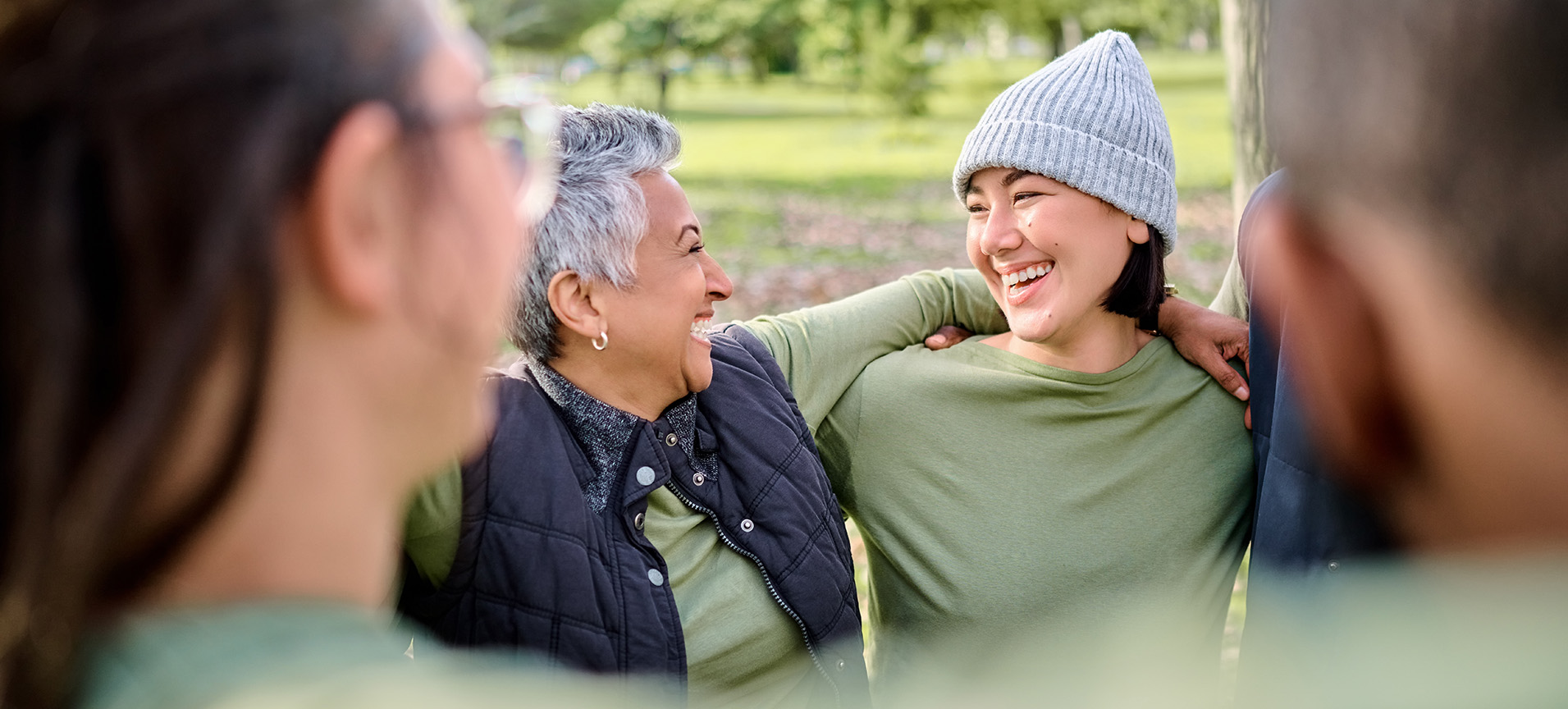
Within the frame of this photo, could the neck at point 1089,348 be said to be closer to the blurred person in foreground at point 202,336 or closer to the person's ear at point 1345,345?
the person's ear at point 1345,345

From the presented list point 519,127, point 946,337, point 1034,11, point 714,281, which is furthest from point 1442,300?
point 1034,11

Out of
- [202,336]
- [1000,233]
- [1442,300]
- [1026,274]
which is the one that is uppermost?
[202,336]

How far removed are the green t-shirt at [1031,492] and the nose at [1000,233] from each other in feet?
0.93

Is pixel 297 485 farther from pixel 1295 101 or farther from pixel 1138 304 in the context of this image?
pixel 1138 304

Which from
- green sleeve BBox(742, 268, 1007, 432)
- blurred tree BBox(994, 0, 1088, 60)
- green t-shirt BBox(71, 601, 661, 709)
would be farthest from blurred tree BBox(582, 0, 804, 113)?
green t-shirt BBox(71, 601, 661, 709)

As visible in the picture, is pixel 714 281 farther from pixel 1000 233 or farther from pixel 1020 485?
pixel 1020 485

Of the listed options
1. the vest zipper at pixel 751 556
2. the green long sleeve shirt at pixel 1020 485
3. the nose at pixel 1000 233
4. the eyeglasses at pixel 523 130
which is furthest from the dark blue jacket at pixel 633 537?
the eyeglasses at pixel 523 130

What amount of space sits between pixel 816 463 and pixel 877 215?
1105 cm

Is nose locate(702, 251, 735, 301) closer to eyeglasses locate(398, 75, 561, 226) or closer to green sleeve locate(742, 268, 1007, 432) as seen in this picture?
green sleeve locate(742, 268, 1007, 432)

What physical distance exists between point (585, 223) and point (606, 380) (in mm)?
359

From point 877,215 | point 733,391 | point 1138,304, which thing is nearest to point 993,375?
point 1138,304

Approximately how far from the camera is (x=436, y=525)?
200cm

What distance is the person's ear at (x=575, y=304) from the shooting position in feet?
7.76

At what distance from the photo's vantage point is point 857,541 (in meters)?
4.68
